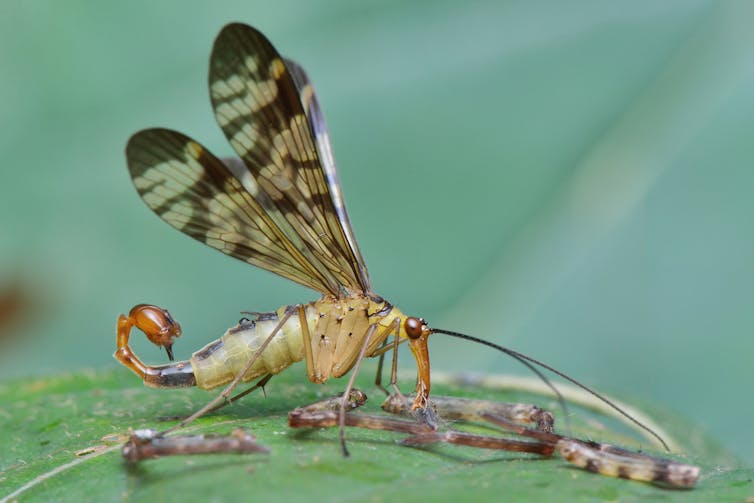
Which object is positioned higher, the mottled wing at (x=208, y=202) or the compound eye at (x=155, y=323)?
the mottled wing at (x=208, y=202)

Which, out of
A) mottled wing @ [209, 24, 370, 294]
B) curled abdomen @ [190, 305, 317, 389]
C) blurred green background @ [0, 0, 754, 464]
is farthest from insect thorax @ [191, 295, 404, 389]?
blurred green background @ [0, 0, 754, 464]

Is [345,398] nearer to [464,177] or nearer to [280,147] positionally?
[280,147]

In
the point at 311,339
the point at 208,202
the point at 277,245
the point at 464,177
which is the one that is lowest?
the point at 311,339

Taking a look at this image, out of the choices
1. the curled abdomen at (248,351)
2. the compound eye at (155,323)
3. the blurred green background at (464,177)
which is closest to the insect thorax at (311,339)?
the curled abdomen at (248,351)

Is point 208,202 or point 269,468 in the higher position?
point 208,202

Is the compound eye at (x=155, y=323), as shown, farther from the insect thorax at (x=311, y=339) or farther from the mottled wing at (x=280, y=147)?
the mottled wing at (x=280, y=147)

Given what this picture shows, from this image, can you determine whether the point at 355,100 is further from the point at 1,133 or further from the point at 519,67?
the point at 1,133

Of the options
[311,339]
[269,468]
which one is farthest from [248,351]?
[269,468]

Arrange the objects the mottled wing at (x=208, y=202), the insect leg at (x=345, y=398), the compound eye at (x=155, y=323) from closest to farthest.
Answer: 1. the insect leg at (x=345, y=398)
2. the mottled wing at (x=208, y=202)
3. the compound eye at (x=155, y=323)
